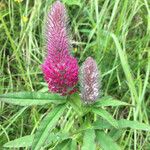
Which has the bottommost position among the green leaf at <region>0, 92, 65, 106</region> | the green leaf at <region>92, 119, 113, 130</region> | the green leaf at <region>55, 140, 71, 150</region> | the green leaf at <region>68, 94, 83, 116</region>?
the green leaf at <region>55, 140, 71, 150</region>

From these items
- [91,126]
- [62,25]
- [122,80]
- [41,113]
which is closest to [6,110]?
[41,113]

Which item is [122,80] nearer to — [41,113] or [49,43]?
[41,113]

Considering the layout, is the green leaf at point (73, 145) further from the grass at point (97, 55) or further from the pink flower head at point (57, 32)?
the grass at point (97, 55)

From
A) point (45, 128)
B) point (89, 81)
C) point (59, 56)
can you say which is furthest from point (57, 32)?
point (45, 128)

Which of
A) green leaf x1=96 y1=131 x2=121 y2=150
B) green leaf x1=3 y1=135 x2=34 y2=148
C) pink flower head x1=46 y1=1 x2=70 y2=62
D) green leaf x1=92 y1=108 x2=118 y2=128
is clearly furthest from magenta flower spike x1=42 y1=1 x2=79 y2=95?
green leaf x1=3 y1=135 x2=34 y2=148

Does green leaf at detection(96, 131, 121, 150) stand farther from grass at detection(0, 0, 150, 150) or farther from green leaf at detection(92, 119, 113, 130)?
grass at detection(0, 0, 150, 150)

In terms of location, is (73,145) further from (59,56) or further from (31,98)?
(59,56)

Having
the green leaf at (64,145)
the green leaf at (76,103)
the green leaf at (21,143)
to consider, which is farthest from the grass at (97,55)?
the green leaf at (76,103)
